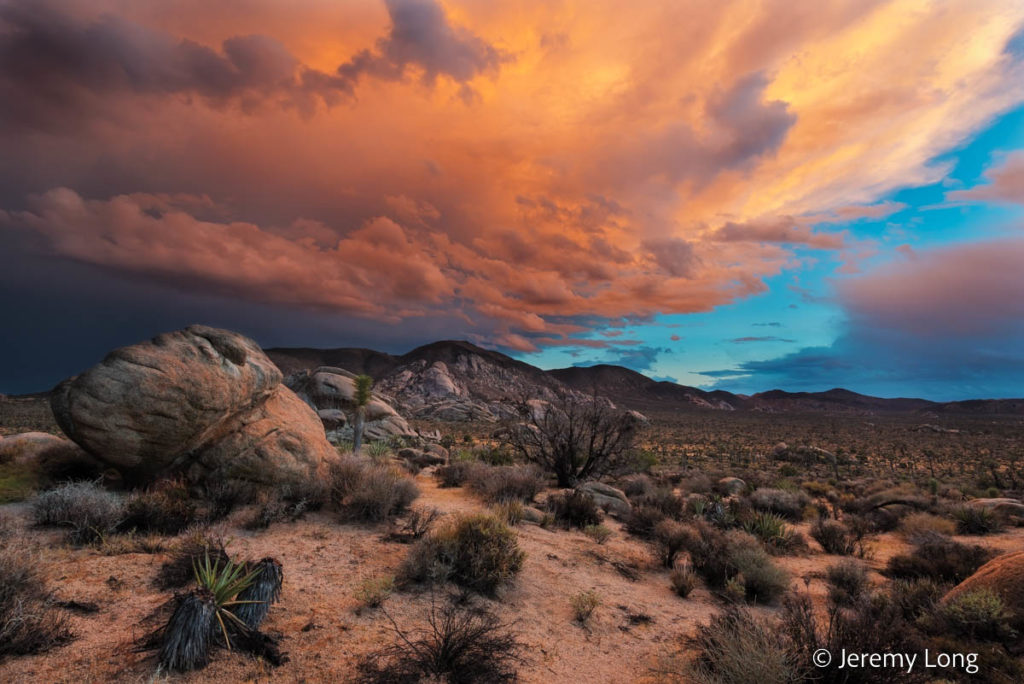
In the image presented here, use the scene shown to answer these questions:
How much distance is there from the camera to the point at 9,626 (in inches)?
157

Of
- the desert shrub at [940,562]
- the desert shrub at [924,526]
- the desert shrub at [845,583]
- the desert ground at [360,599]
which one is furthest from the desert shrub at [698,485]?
the desert shrub at [845,583]

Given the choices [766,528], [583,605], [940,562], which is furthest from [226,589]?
[940,562]

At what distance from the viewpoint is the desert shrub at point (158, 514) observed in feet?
23.4

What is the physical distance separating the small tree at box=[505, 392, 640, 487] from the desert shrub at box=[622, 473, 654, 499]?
72 centimetres

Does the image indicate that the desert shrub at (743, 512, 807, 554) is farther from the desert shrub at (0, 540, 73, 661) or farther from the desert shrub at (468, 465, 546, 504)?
the desert shrub at (0, 540, 73, 661)

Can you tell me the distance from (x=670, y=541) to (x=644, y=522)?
174 cm

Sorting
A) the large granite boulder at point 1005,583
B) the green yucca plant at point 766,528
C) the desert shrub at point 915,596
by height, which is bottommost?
the green yucca plant at point 766,528

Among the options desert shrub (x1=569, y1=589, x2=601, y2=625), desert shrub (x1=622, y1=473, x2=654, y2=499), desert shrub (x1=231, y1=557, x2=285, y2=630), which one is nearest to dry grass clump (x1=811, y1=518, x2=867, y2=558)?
desert shrub (x1=622, y1=473, x2=654, y2=499)

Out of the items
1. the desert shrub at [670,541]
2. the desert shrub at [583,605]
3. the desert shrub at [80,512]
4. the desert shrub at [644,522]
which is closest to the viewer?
the desert shrub at [583,605]

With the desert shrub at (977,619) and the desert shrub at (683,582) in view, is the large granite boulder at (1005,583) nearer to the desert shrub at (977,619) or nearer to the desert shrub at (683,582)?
the desert shrub at (977,619)

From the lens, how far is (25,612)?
421cm

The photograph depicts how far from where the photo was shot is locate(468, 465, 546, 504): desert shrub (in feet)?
38.5

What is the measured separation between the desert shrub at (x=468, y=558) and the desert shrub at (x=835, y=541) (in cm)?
847

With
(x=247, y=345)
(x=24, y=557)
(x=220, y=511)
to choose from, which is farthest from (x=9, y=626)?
(x=247, y=345)
